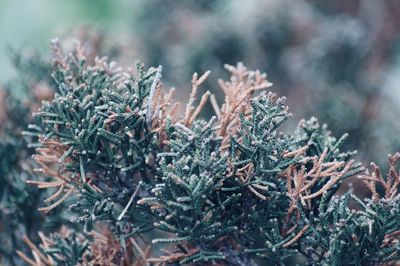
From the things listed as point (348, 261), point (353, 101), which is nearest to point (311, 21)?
point (353, 101)

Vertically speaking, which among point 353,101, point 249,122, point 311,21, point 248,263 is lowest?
point 248,263

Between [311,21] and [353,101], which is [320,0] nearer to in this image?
[311,21]

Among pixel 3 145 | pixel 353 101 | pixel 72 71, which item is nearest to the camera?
pixel 72 71

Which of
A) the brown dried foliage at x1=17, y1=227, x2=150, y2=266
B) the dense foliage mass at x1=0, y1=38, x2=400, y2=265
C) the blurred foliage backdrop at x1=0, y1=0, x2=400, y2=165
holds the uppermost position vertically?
the blurred foliage backdrop at x1=0, y1=0, x2=400, y2=165

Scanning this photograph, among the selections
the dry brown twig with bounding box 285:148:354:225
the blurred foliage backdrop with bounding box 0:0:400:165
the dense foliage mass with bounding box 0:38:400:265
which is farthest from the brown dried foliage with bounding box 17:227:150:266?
the blurred foliage backdrop with bounding box 0:0:400:165

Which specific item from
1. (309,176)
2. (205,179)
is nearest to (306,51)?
(309,176)

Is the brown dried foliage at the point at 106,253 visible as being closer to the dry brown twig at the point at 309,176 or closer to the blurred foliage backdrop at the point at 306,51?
the dry brown twig at the point at 309,176

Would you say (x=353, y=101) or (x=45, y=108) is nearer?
(x=45, y=108)

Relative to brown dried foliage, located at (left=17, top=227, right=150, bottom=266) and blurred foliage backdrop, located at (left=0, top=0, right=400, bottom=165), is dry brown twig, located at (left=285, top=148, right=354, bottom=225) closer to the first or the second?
brown dried foliage, located at (left=17, top=227, right=150, bottom=266)
